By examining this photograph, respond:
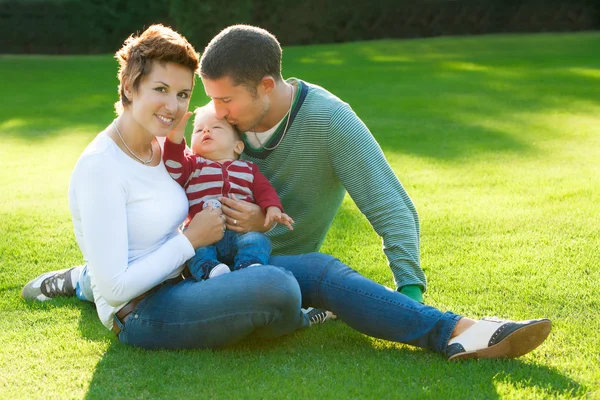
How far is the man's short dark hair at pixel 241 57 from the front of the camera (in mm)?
3252

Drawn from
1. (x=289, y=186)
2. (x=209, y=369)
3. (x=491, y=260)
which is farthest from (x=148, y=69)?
(x=491, y=260)

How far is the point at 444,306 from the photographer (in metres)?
3.52

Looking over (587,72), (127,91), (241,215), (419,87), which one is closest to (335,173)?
(241,215)

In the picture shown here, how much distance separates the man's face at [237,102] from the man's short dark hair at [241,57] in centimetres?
2

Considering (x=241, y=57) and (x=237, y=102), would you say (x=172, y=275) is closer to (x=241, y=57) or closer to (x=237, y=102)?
(x=237, y=102)

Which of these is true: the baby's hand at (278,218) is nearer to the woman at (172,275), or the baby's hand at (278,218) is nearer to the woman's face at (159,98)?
the woman at (172,275)

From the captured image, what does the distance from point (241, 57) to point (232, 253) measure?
0.78 m

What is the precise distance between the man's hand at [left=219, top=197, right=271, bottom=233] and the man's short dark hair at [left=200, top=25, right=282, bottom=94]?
0.47 m

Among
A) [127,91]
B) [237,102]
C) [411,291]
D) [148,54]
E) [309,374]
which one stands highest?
[148,54]

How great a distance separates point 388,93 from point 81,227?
25.3 ft

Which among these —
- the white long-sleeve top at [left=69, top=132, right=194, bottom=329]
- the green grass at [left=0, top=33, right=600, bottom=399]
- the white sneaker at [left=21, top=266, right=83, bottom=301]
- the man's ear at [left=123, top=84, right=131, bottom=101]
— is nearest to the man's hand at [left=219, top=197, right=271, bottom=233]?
the white long-sleeve top at [left=69, top=132, right=194, bottom=329]

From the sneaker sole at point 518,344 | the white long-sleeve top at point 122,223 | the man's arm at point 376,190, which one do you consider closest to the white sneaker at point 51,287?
the white long-sleeve top at point 122,223

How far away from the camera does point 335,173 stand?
347 centimetres

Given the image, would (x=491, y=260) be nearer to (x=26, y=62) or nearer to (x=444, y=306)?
(x=444, y=306)
